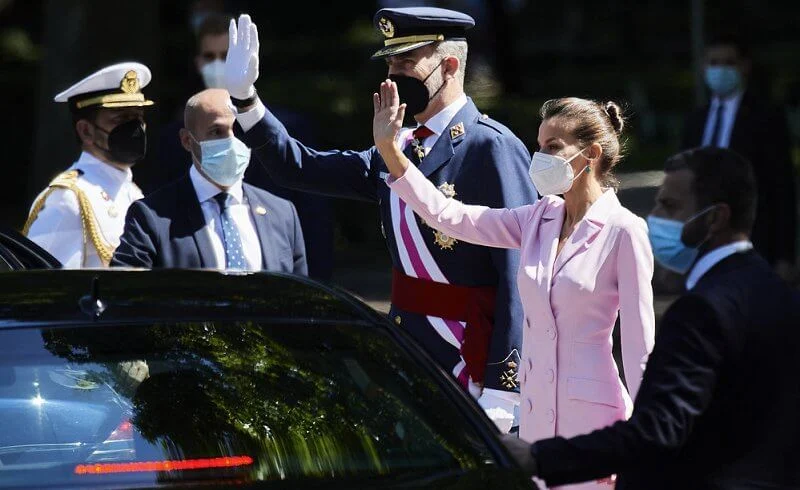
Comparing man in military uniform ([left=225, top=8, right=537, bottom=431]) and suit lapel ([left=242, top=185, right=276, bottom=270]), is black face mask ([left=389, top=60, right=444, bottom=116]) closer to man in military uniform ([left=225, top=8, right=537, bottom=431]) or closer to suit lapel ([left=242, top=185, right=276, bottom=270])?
man in military uniform ([left=225, top=8, right=537, bottom=431])

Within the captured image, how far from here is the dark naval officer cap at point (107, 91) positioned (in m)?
6.25

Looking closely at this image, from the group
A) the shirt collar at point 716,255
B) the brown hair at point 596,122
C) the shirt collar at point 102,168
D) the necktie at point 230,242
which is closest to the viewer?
the shirt collar at point 716,255

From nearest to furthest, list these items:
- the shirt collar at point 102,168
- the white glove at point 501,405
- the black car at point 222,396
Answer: the black car at point 222,396 < the white glove at point 501,405 < the shirt collar at point 102,168

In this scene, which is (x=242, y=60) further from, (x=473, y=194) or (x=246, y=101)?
(x=473, y=194)

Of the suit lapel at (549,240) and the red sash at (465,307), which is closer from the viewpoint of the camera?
the suit lapel at (549,240)

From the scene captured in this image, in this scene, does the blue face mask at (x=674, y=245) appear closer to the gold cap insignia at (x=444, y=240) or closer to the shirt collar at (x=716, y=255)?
the shirt collar at (x=716, y=255)

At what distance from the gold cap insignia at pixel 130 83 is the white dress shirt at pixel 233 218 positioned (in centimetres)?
92

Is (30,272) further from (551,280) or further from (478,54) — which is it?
(478,54)

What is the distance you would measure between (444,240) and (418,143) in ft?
1.16

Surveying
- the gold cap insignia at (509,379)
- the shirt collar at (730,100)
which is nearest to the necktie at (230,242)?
the gold cap insignia at (509,379)

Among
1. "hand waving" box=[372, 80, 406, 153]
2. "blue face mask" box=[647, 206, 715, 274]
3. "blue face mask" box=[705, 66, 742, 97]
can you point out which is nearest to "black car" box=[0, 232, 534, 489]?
"blue face mask" box=[647, 206, 715, 274]

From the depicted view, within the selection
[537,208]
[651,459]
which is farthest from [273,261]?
[651,459]

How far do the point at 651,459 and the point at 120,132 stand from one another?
139 inches

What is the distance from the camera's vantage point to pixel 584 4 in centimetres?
3334
